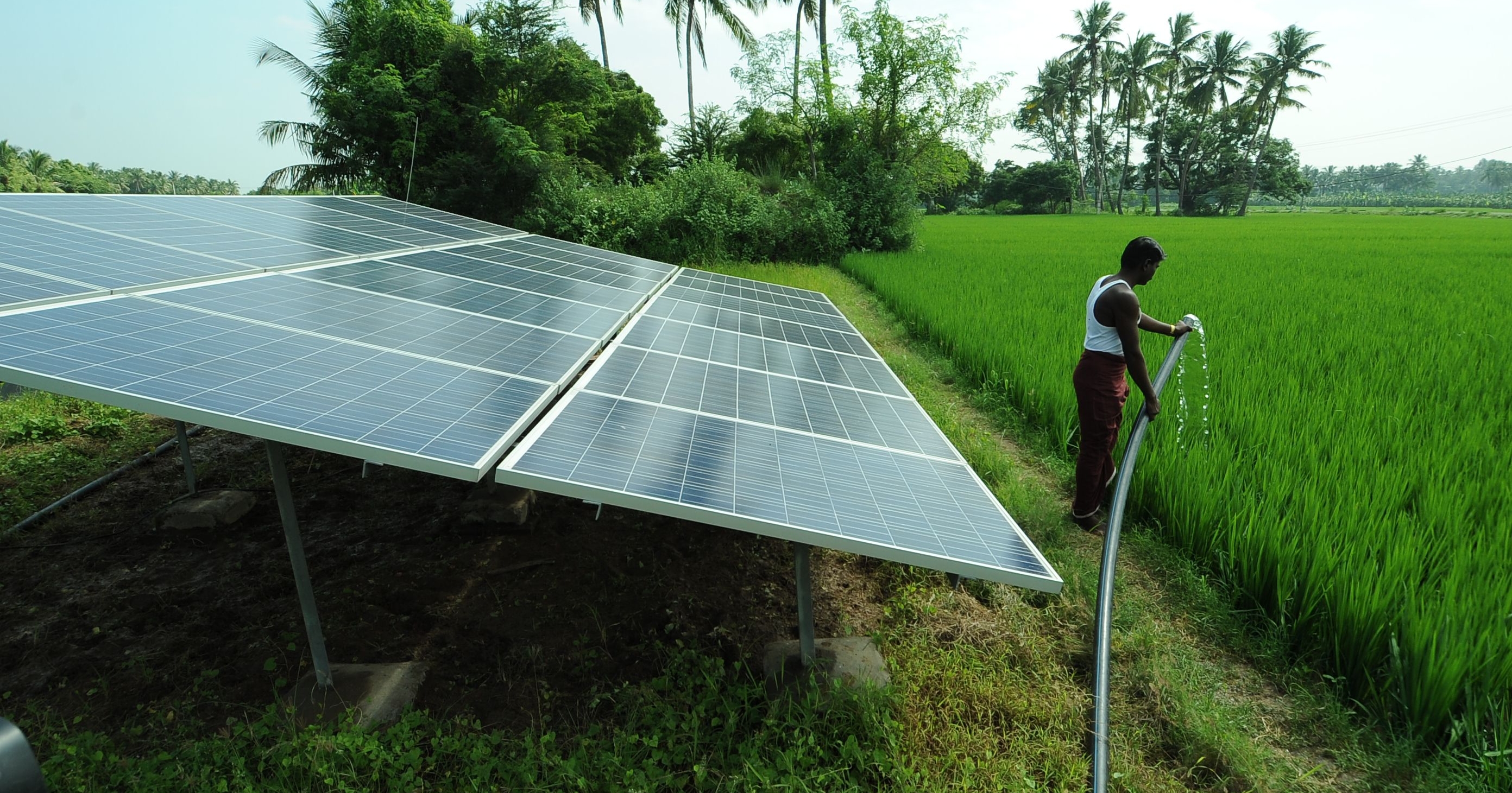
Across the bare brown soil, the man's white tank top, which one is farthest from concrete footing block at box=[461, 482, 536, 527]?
the man's white tank top

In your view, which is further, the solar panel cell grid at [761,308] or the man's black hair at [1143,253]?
the solar panel cell grid at [761,308]

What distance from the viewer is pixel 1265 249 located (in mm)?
19859

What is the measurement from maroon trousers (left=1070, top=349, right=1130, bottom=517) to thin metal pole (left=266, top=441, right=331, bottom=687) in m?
4.33

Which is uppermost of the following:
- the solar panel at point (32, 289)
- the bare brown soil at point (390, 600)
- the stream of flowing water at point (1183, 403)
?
the solar panel at point (32, 289)

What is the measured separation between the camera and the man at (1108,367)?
427 centimetres

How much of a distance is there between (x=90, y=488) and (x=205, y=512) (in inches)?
56.5

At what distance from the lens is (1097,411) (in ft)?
15.4

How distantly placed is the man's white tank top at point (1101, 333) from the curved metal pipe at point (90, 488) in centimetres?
612

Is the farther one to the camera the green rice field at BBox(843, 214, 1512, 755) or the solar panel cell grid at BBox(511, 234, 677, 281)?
the solar panel cell grid at BBox(511, 234, 677, 281)

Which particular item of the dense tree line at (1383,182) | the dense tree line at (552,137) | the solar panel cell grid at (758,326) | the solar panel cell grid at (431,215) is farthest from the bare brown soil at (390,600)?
A: the dense tree line at (1383,182)

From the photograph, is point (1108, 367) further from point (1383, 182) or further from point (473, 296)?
point (1383, 182)

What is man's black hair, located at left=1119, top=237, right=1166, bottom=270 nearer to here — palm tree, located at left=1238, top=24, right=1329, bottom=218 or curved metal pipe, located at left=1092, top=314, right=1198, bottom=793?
curved metal pipe, located at left=1092, top=314, right=1198, bottom=793

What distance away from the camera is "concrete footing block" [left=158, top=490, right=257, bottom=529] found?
4820 millimetres

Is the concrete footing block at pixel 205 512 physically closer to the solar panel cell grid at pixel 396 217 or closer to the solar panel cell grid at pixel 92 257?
the solar panel cell grid at pixel 92 257
